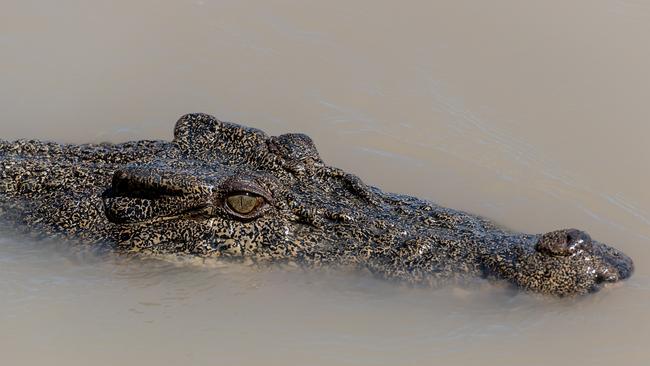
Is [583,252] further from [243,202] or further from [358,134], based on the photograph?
[358,134]

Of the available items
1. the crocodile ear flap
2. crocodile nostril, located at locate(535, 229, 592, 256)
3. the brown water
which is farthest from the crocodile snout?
the crocodile ear flap

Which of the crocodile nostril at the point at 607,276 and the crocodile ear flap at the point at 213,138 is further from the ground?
the crocodile ear flap at the point at 213,138

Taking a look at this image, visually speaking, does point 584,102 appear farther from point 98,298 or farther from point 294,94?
point 98,298

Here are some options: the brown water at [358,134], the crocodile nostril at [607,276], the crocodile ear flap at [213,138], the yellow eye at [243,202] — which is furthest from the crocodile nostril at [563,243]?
the crocodile ear flap at [213,138]

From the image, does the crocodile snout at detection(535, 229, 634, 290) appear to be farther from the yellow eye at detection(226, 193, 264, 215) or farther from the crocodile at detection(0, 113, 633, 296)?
the yellow eye at detection(226, 193, 264, 215)

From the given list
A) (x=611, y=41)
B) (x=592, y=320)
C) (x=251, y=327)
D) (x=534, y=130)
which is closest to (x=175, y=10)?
(x=534, y=130)

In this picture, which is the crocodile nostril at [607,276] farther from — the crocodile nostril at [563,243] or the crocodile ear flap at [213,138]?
the crocodile ear flap at [213,138]

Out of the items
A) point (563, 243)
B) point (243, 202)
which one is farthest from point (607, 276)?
point (243, 202)
